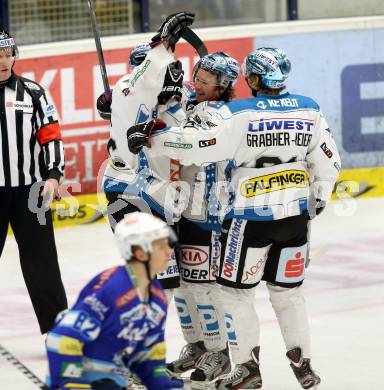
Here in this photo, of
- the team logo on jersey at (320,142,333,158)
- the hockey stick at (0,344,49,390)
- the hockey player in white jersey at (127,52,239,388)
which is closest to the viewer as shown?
the team logo on jersey at (320,142,333,158)

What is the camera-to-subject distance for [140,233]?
4.36m

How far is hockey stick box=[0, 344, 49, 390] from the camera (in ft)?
20.7

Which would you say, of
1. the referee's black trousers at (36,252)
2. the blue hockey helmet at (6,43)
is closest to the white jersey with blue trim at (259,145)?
the referee's black trousers at (36,252)

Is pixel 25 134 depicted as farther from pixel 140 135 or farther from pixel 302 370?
pixel 302 370

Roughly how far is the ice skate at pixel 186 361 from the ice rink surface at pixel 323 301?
0.96 feet

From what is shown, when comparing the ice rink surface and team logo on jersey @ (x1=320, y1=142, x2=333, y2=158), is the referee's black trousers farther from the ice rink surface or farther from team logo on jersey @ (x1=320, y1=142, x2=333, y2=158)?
team logo on jersey @ (x1=320, y1=142, x2=333, y2=158)

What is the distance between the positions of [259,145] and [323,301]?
7.52ft

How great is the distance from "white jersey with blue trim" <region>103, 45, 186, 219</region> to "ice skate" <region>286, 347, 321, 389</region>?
0.82 meters

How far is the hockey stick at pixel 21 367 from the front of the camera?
6316mm

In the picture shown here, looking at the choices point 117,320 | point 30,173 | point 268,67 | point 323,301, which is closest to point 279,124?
point 268,67

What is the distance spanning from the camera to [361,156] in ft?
35.2

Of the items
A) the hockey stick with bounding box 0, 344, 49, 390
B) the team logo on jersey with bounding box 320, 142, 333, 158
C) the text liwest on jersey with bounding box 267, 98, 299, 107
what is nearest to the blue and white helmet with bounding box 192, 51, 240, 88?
the text liwest on jersey with bounding box 267, 98, 299, 107

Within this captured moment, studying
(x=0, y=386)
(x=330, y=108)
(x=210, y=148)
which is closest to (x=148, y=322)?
(x=210, y=148)

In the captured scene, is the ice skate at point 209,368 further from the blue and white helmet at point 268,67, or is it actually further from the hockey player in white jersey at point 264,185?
the blue and white helmet at point 268,67
